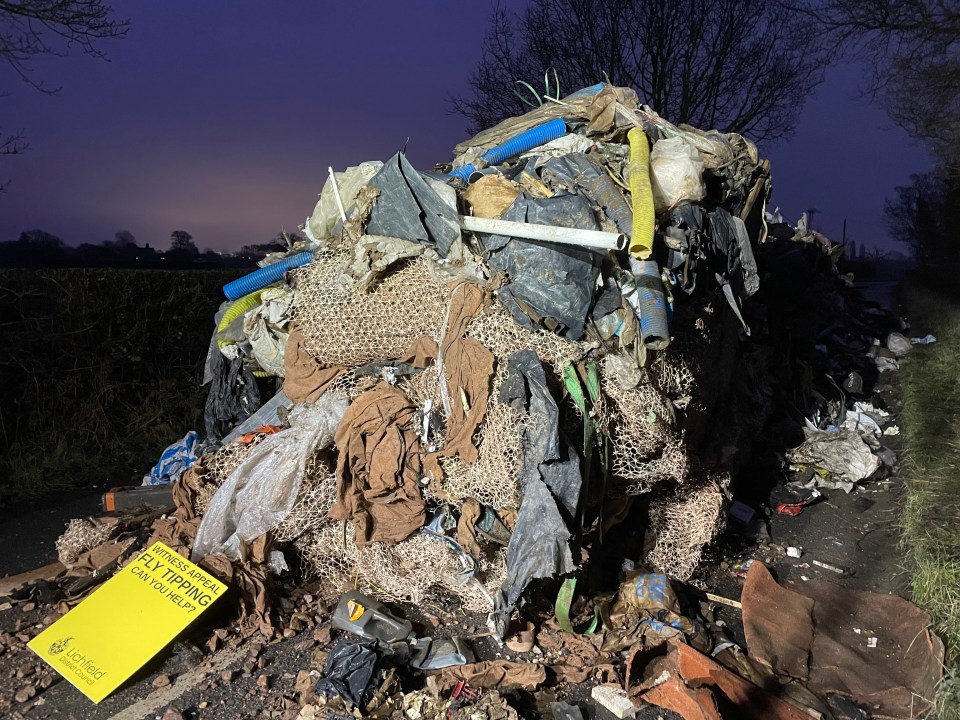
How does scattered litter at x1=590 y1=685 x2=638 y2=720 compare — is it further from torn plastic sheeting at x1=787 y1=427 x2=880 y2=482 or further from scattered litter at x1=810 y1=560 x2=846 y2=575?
torn plastic sheeting at x1=787 y1=427 x2=880 y2=482

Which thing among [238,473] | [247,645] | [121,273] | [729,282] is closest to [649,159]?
[729,282]

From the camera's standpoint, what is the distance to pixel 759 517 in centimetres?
443

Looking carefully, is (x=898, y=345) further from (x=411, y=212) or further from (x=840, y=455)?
(x=411, y=212)

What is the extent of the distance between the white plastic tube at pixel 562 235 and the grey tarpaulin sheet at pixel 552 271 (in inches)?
2.8

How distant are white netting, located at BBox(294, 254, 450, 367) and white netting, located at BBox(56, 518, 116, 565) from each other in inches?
62.1

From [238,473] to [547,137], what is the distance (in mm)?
2283

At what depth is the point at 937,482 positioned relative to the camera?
4391 millimetres

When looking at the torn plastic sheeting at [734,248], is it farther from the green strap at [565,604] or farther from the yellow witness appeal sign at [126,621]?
the yellow witness appeal sign at [126,621]

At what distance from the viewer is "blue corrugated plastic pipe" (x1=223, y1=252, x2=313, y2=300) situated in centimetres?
361

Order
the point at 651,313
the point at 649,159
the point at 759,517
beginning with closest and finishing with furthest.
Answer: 1. the point at 651,313
2. the point at 649,159
3. the point at 759,517

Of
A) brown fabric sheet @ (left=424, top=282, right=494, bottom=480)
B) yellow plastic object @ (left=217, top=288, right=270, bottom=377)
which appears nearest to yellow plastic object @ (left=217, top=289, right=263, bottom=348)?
yellow plastic object @ (left=217, top=288, right=270, bottom=377)

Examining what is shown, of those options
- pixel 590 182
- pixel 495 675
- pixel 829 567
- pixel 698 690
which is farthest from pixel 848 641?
pixel 590 182

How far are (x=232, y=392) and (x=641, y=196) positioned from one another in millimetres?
2469

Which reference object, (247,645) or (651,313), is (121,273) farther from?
(651,313)
